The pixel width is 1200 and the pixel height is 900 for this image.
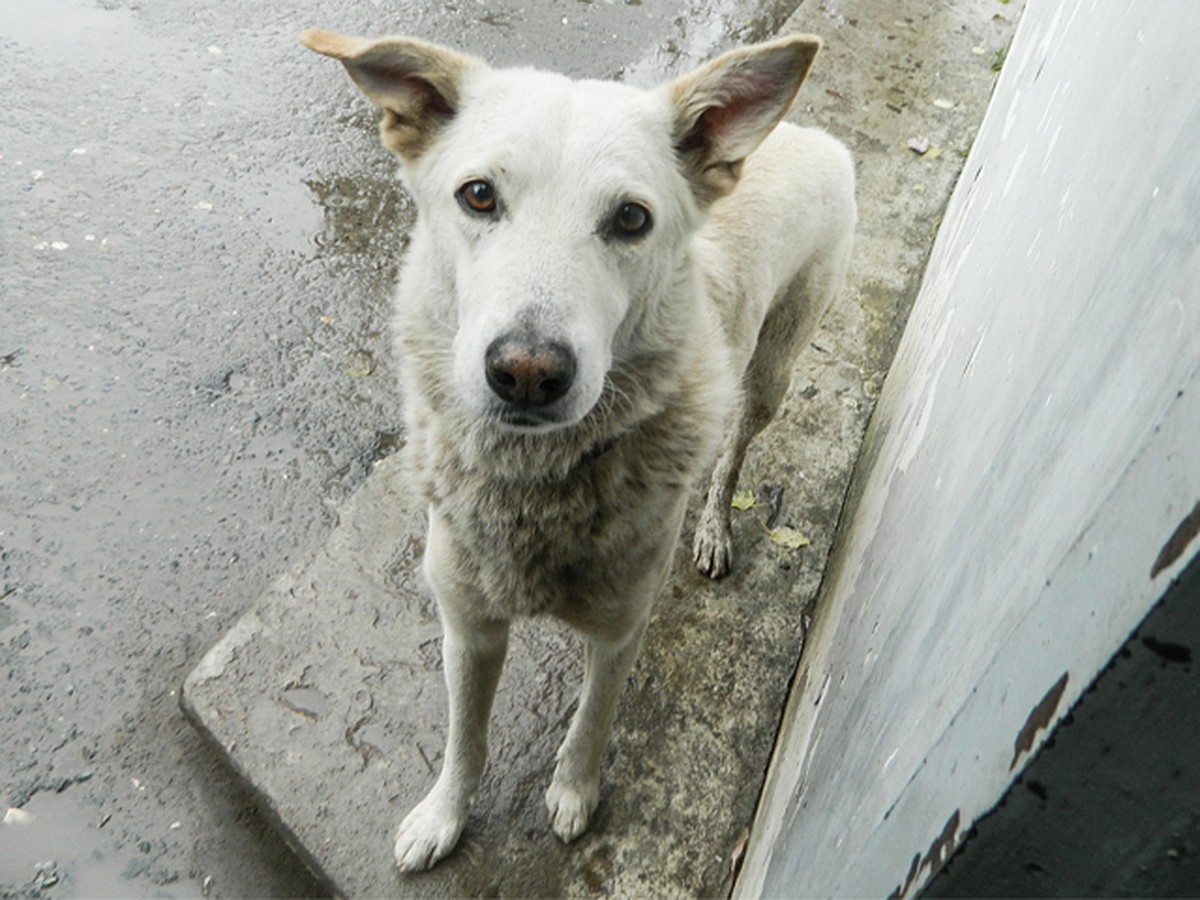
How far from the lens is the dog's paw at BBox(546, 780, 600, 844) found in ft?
8.14

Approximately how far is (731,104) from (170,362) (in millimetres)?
2641

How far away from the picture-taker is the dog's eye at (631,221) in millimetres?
1855

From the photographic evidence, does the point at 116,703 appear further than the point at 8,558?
No

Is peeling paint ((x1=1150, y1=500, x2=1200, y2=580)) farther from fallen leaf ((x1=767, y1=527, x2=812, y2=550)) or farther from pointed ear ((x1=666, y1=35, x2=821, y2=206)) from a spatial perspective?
fallen leaf ((x1=767, y1=527, x2=812, y2=550))

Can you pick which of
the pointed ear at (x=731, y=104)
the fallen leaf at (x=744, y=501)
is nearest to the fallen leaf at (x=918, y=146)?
the fallen leaf at (x=744, y=501)

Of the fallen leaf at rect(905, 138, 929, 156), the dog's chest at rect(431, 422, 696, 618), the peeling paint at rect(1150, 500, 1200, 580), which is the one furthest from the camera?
the fallen leaf at rect(905, 138, 929, 156)

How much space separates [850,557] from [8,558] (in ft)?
9.10

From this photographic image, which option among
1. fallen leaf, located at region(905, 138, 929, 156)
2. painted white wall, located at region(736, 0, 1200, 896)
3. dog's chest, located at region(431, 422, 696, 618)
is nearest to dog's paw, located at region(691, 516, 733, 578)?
painted white wall, located at region(736, 0, 1200, 896)

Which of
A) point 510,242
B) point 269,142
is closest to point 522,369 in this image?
point 510,242

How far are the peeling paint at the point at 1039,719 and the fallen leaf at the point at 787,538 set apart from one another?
→ 2681mm

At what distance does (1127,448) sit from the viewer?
65cm

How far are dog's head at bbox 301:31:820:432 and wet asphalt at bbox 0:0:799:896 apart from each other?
1.60 m

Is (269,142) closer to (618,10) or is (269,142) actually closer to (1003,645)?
(618,10)

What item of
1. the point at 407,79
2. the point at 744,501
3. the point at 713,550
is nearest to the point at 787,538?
the point at 744,501
